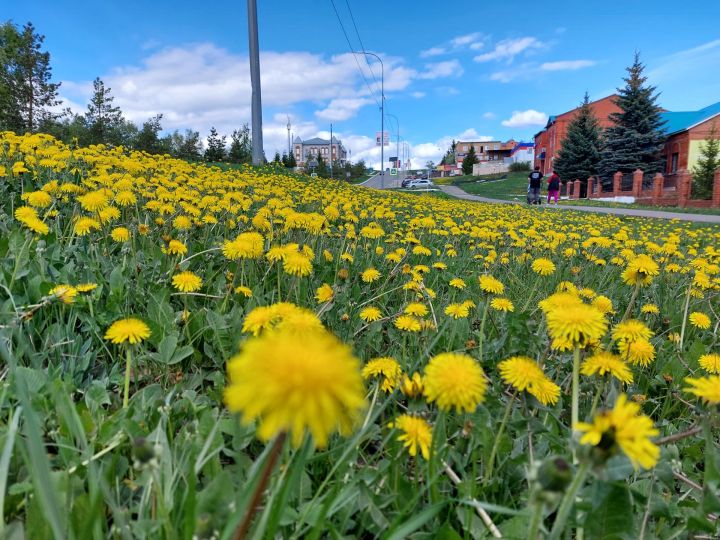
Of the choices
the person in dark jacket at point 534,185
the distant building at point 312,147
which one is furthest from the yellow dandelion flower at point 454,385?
the distant building at point 312,147

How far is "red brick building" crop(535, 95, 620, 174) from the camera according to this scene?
52.9 metres

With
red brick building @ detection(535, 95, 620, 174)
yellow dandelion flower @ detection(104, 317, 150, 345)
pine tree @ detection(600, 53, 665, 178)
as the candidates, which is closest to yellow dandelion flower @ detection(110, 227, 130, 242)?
yellow dandelion flower @ detection(104, 317, 150, 345)

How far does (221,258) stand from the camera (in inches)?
104

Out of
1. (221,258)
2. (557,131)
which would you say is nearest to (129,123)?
(557,131)

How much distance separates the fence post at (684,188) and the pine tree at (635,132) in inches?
397

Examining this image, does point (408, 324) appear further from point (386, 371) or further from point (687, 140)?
point (687, 140)

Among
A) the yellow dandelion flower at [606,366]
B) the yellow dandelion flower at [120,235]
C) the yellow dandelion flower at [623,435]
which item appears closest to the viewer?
the yellow dandelion flower at [623,435]

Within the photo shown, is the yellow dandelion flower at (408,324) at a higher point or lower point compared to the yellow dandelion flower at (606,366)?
lower

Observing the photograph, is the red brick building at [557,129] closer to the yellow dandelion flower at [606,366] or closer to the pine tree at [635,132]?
the pine tree at [635,132]

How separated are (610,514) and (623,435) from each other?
0.35m

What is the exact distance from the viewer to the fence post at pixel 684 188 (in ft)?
79.2

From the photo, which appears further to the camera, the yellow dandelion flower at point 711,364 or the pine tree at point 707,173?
the pine tree at point 707,173

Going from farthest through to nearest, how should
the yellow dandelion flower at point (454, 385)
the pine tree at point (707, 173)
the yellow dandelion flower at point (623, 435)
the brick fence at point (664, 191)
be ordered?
the pine tree at point (707, 173) < the brick fence at point (664, 191) < the yellow dandelion flower at point (454, 385) < the yellow dandelion flower at point (623, 435)

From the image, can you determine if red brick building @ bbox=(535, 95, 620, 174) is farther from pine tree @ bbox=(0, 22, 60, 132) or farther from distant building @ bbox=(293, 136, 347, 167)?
distant building @ bbox=(293, 136, 347, 167)
